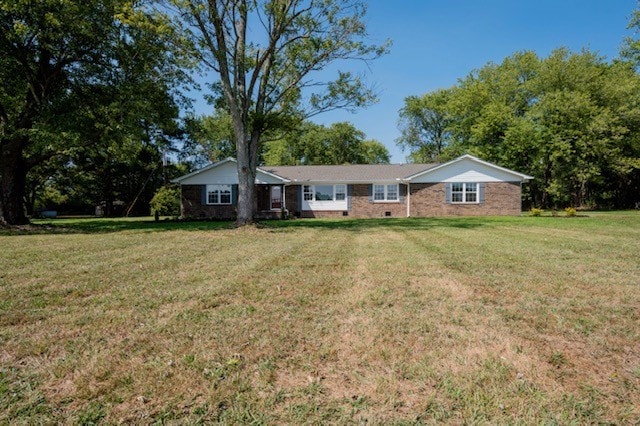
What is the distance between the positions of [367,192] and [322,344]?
21.9m

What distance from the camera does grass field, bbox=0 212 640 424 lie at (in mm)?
2285

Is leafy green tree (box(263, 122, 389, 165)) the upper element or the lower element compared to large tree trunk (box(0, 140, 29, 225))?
upper

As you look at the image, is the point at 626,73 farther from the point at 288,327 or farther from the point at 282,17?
the point at 288,327

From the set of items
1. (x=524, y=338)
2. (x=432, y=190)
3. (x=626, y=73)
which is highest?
(x=626, y=73)

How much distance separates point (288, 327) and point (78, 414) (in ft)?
6.01

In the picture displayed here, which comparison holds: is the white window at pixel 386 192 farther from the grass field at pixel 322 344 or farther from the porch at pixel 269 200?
the grass field at pixel 322 344

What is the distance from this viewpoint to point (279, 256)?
25.3ft

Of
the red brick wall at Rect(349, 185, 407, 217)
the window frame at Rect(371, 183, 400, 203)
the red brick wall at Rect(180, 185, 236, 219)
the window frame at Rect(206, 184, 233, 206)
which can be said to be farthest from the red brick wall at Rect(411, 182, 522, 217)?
the red brick wall at Rect(180, 185, 236, 219)

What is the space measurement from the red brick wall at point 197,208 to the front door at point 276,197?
2.74 m

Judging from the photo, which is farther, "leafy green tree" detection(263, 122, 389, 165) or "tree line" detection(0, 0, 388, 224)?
"leafy green tree" detection(263, 122, 389, 165)

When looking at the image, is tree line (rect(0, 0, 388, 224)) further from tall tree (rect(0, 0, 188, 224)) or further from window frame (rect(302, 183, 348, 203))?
window frame (rect(302, 183, 348, 203))

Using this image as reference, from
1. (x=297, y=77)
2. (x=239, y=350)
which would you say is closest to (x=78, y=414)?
(x=239, y=350)

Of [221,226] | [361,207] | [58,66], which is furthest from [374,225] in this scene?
[58,66]

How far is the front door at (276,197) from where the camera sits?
24.7 meters
